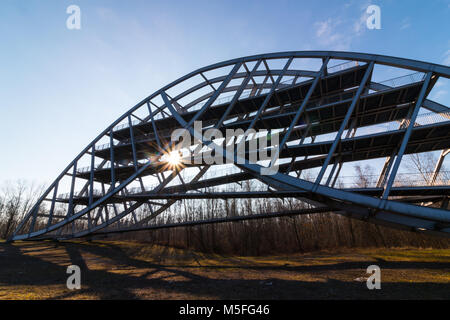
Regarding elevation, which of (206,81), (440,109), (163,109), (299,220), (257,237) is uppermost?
(206,81)

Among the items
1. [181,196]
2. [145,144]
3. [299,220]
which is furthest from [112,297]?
[299,220]

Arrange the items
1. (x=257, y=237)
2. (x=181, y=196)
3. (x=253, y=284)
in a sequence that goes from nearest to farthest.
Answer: (x=253, y=284), (x=181, y=196), (x=257, y=237)

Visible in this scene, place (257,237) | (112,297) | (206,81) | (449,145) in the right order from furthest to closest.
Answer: (257,237), (206,81), (449,145), (112,297)

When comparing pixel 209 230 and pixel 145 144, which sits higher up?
pixel 145 144

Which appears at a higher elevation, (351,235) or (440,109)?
(440,109)

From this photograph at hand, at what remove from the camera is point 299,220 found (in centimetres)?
3045

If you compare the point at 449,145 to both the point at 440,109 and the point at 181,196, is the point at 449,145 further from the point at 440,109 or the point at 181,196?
the point at 181,196

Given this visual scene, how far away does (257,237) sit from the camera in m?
30.4

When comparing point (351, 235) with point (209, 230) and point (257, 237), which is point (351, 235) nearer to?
point (257, 237)

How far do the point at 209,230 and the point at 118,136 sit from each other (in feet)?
66.3

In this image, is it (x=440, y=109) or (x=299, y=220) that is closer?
(x=440, y=109)


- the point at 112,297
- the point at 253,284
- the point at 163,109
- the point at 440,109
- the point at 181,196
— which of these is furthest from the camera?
the point at 163,109
